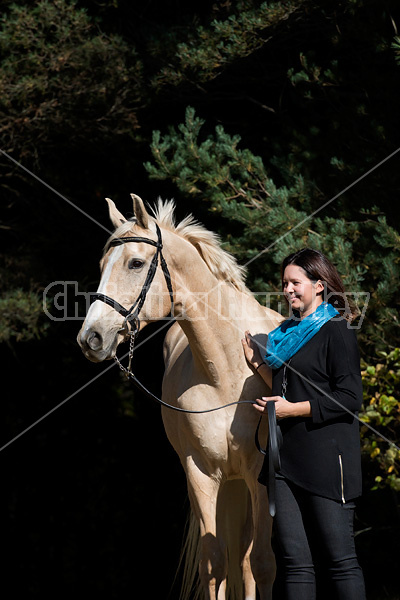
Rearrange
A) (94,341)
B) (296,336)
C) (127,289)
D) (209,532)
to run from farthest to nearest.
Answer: (209,532) < (127,289) < (94,341) < (296,336)

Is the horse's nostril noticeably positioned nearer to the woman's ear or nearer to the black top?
the black top

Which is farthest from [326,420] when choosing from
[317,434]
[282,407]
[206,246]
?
[206,246]

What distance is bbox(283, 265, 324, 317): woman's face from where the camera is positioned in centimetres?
Answer: 262

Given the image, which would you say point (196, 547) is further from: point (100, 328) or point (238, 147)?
point (238, 147)

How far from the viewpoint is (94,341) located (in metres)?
2.79

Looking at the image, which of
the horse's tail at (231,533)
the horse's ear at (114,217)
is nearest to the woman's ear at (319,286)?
the horse's ear at (114,217)

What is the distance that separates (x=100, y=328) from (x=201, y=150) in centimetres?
247

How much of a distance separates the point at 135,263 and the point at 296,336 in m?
0.82

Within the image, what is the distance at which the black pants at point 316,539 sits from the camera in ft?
7.80

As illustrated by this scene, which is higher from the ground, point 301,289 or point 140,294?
point 140,294

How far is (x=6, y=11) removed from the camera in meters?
5.62

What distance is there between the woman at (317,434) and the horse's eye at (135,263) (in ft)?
2.26

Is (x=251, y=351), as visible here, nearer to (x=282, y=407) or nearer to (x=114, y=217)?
(x=282, y=407)

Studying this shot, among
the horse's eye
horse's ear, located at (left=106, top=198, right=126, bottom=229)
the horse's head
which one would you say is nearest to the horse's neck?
the horse's head
